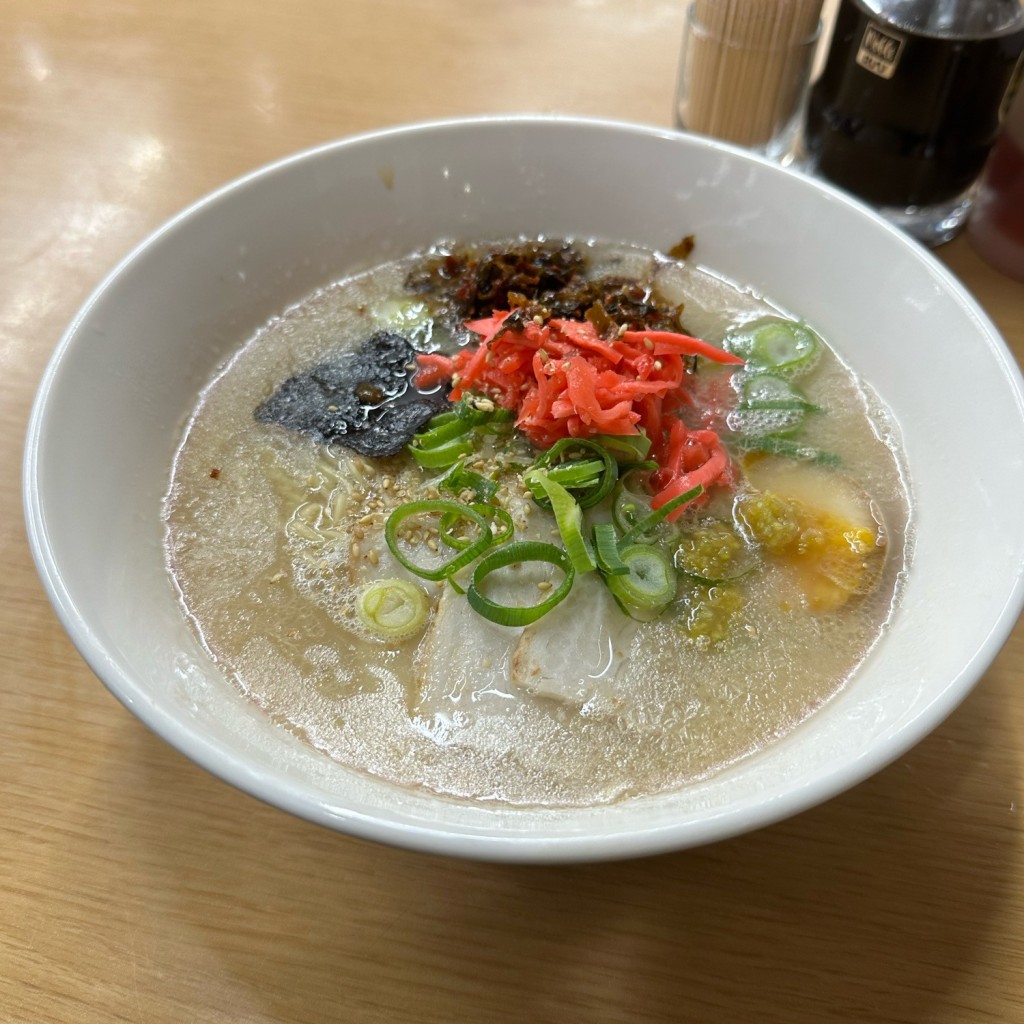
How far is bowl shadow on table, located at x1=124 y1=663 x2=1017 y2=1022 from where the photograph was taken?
108 cm

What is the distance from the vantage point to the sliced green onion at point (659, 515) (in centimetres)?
143

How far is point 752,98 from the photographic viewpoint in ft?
6.82

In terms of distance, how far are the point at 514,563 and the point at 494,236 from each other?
0.94 meters

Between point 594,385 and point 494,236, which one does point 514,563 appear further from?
point 494,236

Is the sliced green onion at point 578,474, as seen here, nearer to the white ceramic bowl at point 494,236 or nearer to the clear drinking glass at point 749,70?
the white ceramic bowl at point 494,236

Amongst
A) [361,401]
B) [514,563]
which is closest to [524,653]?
[514,563]

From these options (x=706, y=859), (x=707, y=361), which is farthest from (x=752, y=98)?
(x=706, y=859)

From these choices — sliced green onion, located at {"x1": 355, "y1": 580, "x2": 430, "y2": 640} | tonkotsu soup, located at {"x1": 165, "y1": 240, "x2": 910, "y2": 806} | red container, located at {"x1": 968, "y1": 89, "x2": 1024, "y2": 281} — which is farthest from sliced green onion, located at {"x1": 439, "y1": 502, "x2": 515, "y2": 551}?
red container, located at {"x1": 968, "y1": 89, "x2": 1024, "y2": 281}

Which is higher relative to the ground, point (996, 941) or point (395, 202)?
point (395, 202)

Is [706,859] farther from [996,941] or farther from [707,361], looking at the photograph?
[707,361]

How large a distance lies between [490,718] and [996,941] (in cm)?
78

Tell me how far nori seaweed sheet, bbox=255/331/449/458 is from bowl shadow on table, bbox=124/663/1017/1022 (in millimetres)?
734

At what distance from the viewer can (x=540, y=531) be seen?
4.78 feet

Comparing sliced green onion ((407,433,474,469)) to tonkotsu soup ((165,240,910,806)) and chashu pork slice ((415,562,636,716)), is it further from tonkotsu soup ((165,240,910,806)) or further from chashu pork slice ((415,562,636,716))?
chashu pork slice ((415,562,636,716))
